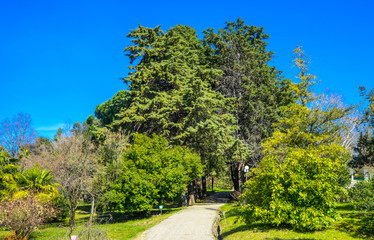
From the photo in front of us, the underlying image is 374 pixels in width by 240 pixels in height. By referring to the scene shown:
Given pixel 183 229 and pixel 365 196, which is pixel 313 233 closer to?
pixel 365 196

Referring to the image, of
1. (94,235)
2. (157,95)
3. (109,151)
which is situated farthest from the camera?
(157,95)

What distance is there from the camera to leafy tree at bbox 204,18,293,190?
27938mm

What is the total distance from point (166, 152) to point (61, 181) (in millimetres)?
8474

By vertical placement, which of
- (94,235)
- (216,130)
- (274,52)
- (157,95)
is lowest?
(94,235)

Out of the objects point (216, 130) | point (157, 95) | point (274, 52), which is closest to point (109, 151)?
point (157, 95)

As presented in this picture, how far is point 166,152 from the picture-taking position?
23438mm

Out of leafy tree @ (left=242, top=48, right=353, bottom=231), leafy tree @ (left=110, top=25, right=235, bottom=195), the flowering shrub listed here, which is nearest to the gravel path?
leafy tree @ (left=242, top=48, right=353, bottom=231)

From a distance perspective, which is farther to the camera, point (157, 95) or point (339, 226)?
point (157, 95)

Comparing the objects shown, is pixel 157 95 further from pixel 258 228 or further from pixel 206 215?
pixel 258 228

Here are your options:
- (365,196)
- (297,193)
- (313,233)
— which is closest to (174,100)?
(297,193)

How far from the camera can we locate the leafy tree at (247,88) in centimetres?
2794

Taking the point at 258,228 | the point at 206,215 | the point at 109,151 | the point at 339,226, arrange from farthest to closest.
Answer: the point at 109,151 → the point at 206,215 → the point at 258,228 → the point at 339,226

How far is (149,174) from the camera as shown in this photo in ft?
72.3

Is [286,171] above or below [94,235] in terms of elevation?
above
